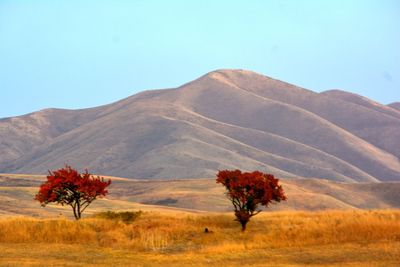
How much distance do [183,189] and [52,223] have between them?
259 feet

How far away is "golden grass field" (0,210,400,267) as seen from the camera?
25469 mm

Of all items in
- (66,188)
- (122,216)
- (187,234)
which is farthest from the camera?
(122,216)

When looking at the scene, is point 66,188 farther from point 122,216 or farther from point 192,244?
point 192,244

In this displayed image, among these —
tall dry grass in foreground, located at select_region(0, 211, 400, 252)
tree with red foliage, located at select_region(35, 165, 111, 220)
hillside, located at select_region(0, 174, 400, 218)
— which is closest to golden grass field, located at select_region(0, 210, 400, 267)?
tall dry grass in foreground, located at select_region(0, 211, 400, 252)

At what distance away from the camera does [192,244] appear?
1289 inches

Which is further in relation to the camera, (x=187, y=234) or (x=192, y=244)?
(x=187, y=234)

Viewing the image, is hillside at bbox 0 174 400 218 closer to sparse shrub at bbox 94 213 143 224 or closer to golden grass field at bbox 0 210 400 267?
sparse shrub at bbox 94 213 143 224

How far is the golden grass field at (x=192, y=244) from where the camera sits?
83.6ft

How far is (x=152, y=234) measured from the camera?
34.4 metres

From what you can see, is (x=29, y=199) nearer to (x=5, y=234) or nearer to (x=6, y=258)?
(x=5, y=234)

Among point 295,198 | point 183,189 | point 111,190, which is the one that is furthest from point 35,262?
point 111,190

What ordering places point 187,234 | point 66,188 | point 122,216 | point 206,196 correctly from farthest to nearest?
point 206,196
point 122,216
point 66,188
point 187,234

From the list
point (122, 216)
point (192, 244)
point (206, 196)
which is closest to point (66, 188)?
point (122, 216)

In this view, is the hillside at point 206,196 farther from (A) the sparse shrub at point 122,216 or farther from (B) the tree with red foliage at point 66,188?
(B) the tree with red foliage at point 66,188
